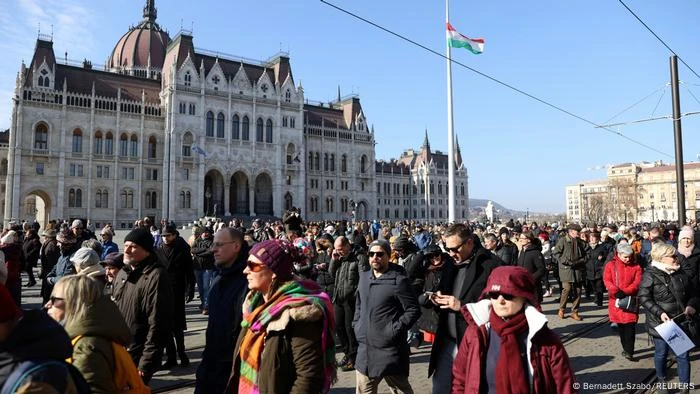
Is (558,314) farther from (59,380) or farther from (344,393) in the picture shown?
(59,380)

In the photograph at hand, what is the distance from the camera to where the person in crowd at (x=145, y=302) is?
412 cm

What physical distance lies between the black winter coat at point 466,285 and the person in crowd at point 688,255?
341 centimetres

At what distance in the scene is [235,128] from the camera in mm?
50312

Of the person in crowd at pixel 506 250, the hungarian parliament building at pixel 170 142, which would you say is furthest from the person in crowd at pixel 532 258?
the hungarian parliament building at pixel 170 142

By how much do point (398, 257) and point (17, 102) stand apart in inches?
1705

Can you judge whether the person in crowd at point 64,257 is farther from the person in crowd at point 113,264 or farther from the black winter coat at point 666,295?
the black winter coat at point 666,295

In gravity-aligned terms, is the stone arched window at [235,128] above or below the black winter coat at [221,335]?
above

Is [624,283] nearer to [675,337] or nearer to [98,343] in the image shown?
[675,337]

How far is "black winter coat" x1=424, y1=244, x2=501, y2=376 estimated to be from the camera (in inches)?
157

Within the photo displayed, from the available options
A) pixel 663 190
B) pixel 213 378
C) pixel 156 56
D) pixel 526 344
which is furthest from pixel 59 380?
pixel 663 190

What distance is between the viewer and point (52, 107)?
136ft

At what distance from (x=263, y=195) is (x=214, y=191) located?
5591mm

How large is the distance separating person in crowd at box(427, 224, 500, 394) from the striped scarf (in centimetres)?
138

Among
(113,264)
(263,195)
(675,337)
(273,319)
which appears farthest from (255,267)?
(263,195)
